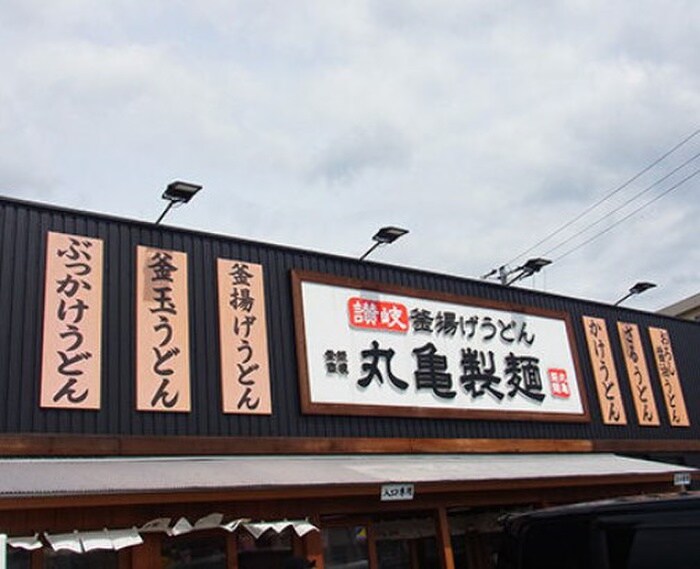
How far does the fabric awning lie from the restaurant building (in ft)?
0.16

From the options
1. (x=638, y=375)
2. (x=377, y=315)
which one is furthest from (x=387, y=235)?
(x=638, y=375)

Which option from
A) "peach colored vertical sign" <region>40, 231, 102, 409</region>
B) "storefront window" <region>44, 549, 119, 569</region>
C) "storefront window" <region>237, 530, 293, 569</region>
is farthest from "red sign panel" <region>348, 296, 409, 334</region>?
"storefront window" <region>44, 549, 119, 569</region>

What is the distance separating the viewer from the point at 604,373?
15586mm

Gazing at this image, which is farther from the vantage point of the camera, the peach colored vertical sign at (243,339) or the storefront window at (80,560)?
the peach colored vertical sign at (243,339)

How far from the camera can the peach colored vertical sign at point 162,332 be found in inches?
378

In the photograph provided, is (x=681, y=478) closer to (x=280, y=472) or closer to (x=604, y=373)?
(x=604, y=373)

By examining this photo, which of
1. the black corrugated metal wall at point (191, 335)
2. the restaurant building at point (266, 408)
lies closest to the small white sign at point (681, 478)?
the restaurant building at point (266, 408)

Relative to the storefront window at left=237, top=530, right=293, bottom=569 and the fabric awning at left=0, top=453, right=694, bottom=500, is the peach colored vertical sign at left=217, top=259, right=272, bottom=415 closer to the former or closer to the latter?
the fabric awning at left=0, top=453, right=694, bottom=500

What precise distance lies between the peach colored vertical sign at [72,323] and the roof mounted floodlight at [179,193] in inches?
50.4

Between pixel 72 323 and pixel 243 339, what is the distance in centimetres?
243

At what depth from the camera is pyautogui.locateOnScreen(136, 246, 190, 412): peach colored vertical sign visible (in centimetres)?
961

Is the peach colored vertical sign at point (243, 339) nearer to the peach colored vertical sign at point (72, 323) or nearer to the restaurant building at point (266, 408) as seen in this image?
the restaurant building at point (266, 408)

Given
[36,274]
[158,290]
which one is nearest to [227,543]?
[158,290]

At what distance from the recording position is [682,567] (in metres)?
4.20
